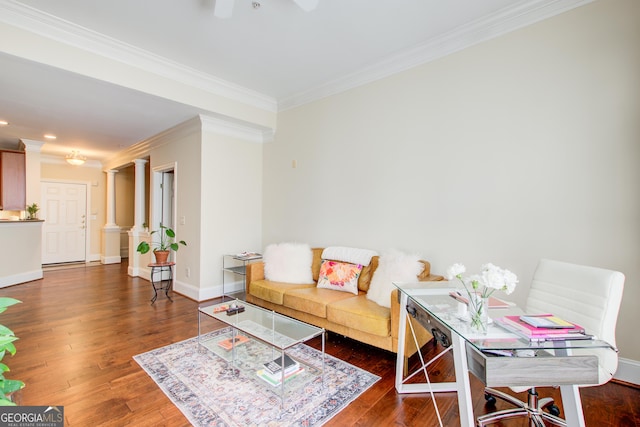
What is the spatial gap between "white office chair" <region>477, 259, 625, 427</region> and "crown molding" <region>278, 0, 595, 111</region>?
2.03 meters

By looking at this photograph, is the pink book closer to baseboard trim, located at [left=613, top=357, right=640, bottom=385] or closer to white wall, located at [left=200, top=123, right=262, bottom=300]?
baseboard trim, located at [left=613, top=357, right=640, bottom=385]

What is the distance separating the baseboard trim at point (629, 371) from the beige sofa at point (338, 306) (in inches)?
51.4

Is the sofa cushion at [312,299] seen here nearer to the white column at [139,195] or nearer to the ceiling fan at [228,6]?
the ceiling fan at [228,6]

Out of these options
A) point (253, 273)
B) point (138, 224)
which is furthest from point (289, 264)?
point (138, 224)

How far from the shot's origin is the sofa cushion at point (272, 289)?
324cm

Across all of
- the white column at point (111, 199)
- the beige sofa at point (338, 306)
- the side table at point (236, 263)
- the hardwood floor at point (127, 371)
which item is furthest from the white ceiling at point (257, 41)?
the white column at point (111, 199)

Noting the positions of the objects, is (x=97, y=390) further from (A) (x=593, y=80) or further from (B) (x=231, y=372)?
(A) (x=593, y=80)

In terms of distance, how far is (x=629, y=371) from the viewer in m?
2.12

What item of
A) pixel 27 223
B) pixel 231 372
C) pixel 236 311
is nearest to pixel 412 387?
pixel 231 372

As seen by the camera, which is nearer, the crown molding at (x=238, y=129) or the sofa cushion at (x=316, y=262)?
the sofa cushion at (x=316, y=262)

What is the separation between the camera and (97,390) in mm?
2086

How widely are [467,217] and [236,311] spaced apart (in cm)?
230

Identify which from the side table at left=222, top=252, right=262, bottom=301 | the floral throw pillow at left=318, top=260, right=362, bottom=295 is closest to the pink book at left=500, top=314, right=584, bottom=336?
the floral throw pillow at left=318, top=260, right=362, bottom=295

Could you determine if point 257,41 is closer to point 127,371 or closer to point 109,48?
point 109,48
